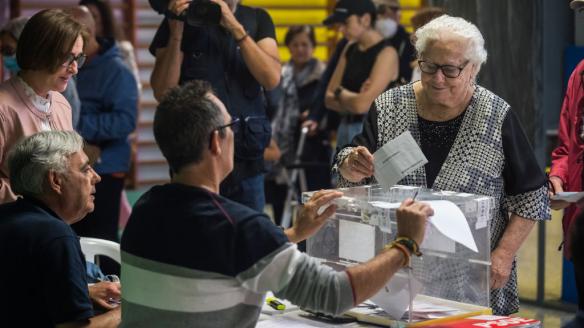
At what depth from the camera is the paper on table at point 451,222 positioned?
270 cm

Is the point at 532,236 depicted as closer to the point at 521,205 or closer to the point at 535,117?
the point at 535,117

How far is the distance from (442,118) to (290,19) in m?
8.73

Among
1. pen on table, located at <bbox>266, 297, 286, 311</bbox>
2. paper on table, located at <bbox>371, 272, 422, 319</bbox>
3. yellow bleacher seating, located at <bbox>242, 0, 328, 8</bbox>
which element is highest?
yellow bleacher seating, located at <bbox>242, 0, 328, 8</bbox>

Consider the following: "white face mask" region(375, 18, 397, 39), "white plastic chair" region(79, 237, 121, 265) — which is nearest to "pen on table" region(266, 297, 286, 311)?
"white plastic chair" region(79, 237, 121, 265)

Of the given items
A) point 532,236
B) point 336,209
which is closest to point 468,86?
point 336,209

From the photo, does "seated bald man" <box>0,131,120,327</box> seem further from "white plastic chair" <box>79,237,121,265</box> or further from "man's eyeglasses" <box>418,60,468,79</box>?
"man's eyeglasses" <box>418,60,468,79</box>

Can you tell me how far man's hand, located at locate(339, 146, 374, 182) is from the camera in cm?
319

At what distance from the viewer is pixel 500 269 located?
3.35 meters

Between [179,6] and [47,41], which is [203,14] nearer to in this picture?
[179,6]

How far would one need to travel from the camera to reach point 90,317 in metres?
2.74

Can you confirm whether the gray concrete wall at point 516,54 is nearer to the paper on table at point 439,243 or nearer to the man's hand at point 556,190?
the man's hand at point 556,190

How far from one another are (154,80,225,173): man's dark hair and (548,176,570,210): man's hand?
1.59 metres

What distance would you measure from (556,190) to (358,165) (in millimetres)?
996

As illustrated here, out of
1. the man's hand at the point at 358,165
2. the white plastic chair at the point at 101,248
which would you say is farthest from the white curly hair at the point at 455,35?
the white plastic chair at the point at 101,248
